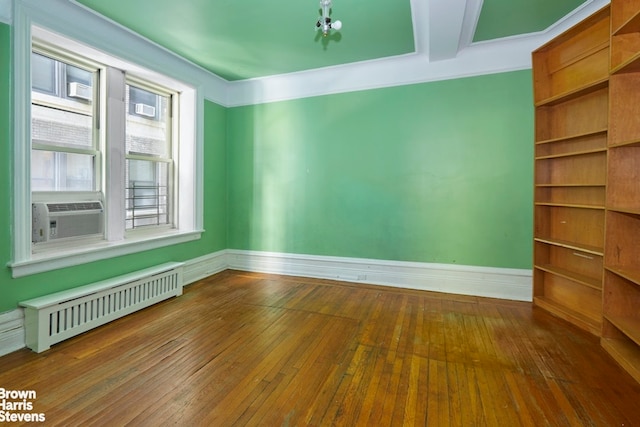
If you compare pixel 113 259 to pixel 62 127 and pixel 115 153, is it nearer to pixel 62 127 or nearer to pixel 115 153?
pixel 115 153

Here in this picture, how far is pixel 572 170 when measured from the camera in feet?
9.96

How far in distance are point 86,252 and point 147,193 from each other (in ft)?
4.16

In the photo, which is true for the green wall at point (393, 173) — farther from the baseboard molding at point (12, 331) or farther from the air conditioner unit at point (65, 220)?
the baseboard molding at point (12, 331)

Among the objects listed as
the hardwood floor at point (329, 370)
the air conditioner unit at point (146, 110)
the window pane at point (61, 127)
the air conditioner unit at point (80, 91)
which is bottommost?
the hardwood floor at point (329, 370)

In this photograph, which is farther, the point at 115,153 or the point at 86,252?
the point at 115,153

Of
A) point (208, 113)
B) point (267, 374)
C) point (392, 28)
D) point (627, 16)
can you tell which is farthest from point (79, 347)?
point (627, 16)

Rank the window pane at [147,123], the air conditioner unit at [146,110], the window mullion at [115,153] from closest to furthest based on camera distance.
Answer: the window mullion at [115,153]
the window pane at [147,123]
the air conditioner unit at [146,110]

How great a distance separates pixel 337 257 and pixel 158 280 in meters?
2.22

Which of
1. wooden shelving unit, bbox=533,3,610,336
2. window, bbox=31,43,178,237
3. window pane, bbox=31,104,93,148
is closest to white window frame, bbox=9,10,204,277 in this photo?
window, bbox=31,43,178,237

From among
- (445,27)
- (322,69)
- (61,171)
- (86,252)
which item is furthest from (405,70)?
(86,252)

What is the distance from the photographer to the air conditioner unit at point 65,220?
8.82ft

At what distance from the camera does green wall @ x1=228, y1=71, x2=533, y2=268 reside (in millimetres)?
3535

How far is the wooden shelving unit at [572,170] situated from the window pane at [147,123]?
4486mm

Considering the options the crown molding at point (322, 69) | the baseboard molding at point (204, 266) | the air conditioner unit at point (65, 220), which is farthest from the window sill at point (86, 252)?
the crown molding at point (322, 69)
